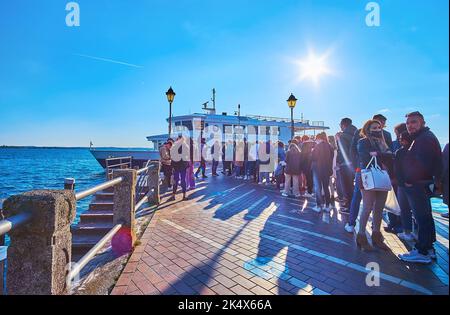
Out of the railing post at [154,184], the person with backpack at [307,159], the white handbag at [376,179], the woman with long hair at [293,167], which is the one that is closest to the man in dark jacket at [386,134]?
the white handbag at [376,179]

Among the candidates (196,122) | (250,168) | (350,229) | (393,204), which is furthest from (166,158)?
(196,122)

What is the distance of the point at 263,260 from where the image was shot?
342 cm

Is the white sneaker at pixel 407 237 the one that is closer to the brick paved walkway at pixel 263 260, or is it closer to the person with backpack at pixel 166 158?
the brick paved walkway at pixel 263 260

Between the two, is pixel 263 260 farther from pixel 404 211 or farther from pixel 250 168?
pixel 250 168

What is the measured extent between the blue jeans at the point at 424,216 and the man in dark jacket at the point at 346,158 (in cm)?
210

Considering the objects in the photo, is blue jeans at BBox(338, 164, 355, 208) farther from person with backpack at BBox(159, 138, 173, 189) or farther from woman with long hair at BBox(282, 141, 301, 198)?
person with backpack at BBox(159, 138, 173, 189)

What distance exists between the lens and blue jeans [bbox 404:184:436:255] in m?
3.12

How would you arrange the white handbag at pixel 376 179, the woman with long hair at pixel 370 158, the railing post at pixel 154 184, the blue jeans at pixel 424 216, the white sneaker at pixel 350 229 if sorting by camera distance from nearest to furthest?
the blue jeans at pixel 424 216, the white handbag at pixel 376 179, the woman with long hair at pixel 370 158, the white sneaker at pixel 350 229, the railing post at pixel 154 184

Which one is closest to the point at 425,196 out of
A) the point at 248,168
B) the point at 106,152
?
the point at 248,168

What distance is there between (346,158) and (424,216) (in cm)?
253

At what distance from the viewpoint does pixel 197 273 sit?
3.03 metres

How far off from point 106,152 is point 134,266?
2962 cm

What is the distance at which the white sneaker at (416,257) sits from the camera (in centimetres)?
318

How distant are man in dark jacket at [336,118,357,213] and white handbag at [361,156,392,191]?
6.06ft
